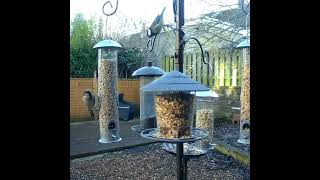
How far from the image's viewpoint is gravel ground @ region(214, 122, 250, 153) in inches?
137

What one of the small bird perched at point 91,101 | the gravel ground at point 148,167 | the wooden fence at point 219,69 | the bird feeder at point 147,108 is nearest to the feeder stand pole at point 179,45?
the bird feeder at point 147,108

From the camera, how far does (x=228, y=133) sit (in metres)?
3.90

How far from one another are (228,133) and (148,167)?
137 centimetres

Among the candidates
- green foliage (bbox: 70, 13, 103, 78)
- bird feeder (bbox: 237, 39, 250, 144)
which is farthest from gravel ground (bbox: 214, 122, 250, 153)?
green foliage (bbox: 70, 13, 103, 78)

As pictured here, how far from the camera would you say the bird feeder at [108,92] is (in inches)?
94.7

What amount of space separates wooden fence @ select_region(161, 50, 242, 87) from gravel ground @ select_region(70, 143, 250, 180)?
132 cm

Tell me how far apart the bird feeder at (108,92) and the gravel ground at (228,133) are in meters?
1.33

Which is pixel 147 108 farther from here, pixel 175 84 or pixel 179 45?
pixel 175 84

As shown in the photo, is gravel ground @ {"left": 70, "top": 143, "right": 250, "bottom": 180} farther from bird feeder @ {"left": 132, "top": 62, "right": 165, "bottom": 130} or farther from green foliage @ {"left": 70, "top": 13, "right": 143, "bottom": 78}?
green foliage @ {"left": 70, "top": 13, "right": 143, "bottom": 78}

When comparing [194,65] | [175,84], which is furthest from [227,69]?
[175,84]

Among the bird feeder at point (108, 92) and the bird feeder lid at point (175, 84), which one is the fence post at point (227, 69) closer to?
the bird feeder at point (108, 92)
